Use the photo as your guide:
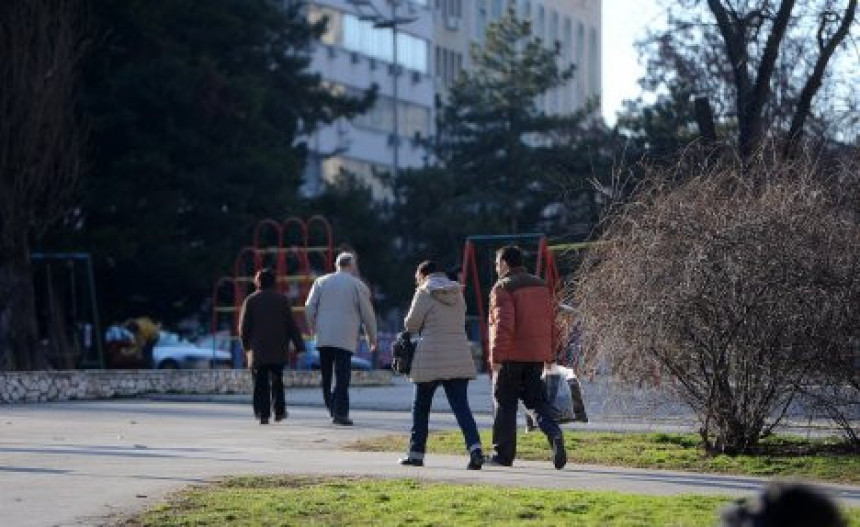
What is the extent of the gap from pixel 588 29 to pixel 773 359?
105 m

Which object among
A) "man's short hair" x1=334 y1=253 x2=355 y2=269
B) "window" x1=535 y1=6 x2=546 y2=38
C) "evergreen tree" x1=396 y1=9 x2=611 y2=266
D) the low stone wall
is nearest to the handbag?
"man's short hair" x1=334 y1=253 x2=355 y2=269

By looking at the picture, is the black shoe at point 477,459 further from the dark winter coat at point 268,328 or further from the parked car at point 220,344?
the parked car at point 220,344

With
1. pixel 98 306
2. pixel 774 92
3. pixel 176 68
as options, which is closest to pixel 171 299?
pixel 98 306

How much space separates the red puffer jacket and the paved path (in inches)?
33.9

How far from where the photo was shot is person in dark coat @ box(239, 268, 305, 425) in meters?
22.3

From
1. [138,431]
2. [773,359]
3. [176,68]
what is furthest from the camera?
[176,68]

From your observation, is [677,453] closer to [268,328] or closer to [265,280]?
[268,328]

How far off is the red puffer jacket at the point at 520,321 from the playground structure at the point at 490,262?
6.81 meters

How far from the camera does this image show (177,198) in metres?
49.0

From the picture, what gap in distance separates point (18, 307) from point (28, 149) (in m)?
2.92

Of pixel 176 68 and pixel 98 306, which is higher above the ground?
pixel 176 68

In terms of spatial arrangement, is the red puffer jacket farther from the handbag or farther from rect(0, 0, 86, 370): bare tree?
rect(0, 0, 86, 370): bare tree

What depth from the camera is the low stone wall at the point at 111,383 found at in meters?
28.8

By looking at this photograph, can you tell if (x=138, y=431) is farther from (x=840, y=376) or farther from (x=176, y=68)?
(x=176, y=68)
